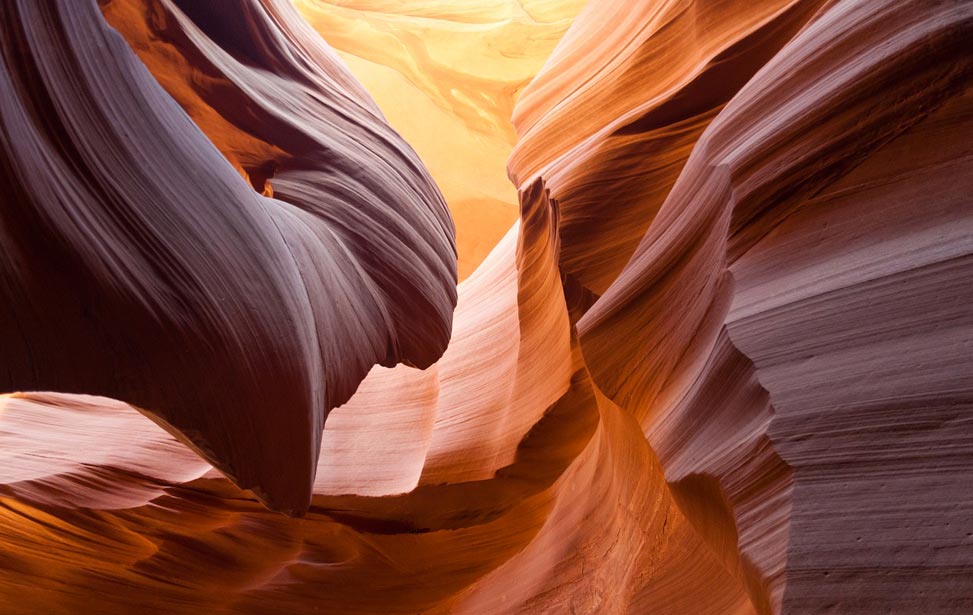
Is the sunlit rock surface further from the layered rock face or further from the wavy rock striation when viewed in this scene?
the wavy rock striation

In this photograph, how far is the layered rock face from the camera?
135 cm

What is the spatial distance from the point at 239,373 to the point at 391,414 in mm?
2173

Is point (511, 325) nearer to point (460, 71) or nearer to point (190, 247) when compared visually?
point (190, 247)

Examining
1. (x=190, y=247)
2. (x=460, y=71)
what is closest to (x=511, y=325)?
(x=190, y=247)

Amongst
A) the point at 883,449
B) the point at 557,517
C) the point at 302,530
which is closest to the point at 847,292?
the point at 883,449

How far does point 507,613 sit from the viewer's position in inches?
135

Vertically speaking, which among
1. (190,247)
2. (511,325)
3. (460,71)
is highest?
(460,71)

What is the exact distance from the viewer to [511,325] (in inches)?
140

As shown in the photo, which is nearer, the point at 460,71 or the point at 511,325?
the point at 511,325

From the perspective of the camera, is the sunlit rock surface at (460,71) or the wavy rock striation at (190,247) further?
the sunlit rock surface at (460,71)

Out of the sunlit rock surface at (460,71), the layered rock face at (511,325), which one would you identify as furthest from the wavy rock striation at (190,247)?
the sunlit rock surface at (460,71)

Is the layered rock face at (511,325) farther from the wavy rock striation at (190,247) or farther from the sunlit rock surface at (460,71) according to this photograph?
the sunlit rock surface at (460,71)

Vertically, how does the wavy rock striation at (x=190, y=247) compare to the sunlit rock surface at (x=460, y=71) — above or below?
below

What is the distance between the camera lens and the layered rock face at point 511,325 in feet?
4.42
